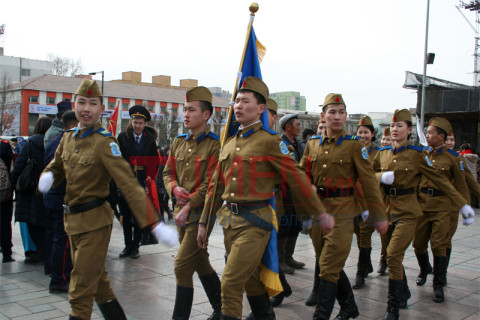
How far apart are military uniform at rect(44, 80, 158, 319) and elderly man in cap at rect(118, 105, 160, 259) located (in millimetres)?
3317

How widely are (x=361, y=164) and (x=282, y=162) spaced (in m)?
1.14

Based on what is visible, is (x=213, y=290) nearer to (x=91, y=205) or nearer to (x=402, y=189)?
(x=91, y=205)

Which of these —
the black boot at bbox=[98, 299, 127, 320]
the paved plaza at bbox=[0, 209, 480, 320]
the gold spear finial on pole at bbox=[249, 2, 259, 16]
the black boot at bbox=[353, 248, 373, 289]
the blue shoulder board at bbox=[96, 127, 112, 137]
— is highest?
the gold spear finial on pole at bbox=[249, 2, 259, 16]

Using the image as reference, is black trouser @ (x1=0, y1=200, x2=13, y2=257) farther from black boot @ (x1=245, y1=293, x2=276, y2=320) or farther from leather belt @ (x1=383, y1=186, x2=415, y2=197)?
leather belt @ (x1=383, y1=186, x2=415, y2=197)

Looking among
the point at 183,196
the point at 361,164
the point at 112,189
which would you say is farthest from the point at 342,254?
the point at 112,189

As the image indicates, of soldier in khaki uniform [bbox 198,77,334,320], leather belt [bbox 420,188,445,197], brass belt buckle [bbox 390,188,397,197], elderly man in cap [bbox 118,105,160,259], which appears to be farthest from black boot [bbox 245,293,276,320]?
elderly man in cap [bbox 118,105,160,259]

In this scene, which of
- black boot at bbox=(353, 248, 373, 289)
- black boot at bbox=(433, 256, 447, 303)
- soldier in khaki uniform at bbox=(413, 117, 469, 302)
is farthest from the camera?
black boot at bbox=(353, 248, 373, 289)

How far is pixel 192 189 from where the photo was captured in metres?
4.70

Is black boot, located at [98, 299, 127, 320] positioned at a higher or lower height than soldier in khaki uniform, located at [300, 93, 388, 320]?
lower

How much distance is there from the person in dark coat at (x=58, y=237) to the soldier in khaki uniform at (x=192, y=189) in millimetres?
1705

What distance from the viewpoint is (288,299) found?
18.6ft

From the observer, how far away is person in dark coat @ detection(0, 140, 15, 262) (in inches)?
274

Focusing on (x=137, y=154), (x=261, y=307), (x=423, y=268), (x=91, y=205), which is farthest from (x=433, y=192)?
(x=91, y=205)

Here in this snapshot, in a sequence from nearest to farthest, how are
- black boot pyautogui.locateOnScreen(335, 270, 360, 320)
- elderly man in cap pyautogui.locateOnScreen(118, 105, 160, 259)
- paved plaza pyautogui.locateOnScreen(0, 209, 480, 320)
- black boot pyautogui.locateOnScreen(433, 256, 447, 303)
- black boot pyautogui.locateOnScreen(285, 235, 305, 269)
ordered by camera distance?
1. black boot pyautogui.locateOnScreen(335, 270, 360, 320)
2. paved plaza pyautogui.locateOnScreen(0, 209, 480, 320)
3. black boot pyautogui.locateOnScreen(433, 256, 447, 303)
4. black boot pyautogui.locateOnScreen(285, 235, 305, 269)
5. elderly man in cap pyautogui.locateOnScreen(118, 105, 160, 259)
